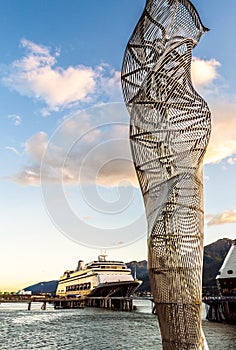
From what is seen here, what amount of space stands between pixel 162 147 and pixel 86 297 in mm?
91850

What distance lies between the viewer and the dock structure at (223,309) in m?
50.8

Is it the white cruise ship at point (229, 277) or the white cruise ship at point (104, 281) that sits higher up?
the white cruise ship at point (104, 281)

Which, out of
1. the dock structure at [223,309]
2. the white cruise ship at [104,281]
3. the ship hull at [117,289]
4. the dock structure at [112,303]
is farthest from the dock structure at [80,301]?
the dock structure at [223,309]

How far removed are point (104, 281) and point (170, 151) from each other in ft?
289

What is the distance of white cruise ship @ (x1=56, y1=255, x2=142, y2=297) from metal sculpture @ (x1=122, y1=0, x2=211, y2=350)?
77.7m

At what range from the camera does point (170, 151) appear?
54.5 ft

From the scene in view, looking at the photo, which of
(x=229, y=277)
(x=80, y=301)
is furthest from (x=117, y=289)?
(x=229, y=277)

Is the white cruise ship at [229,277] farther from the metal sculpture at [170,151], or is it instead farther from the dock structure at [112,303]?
the metal sculpture at [170,151]

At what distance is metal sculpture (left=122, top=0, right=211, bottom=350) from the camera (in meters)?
15.1

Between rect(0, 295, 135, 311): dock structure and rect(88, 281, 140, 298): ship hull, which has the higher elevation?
rect(88, 281, 140, 298): ship hull

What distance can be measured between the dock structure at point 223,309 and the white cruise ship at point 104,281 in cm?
3814

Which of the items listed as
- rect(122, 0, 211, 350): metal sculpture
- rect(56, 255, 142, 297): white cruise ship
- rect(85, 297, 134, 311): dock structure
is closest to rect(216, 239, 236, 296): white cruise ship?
rect(85, 297, 134, 311): dock structure

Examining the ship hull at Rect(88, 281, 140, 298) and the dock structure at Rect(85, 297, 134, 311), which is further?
the ship hull at Rect(88, 281, 140, 298)

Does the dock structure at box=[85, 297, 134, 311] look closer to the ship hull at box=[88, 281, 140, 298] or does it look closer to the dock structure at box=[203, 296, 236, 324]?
the ship hull at box=[88, 281, 140, 298]
